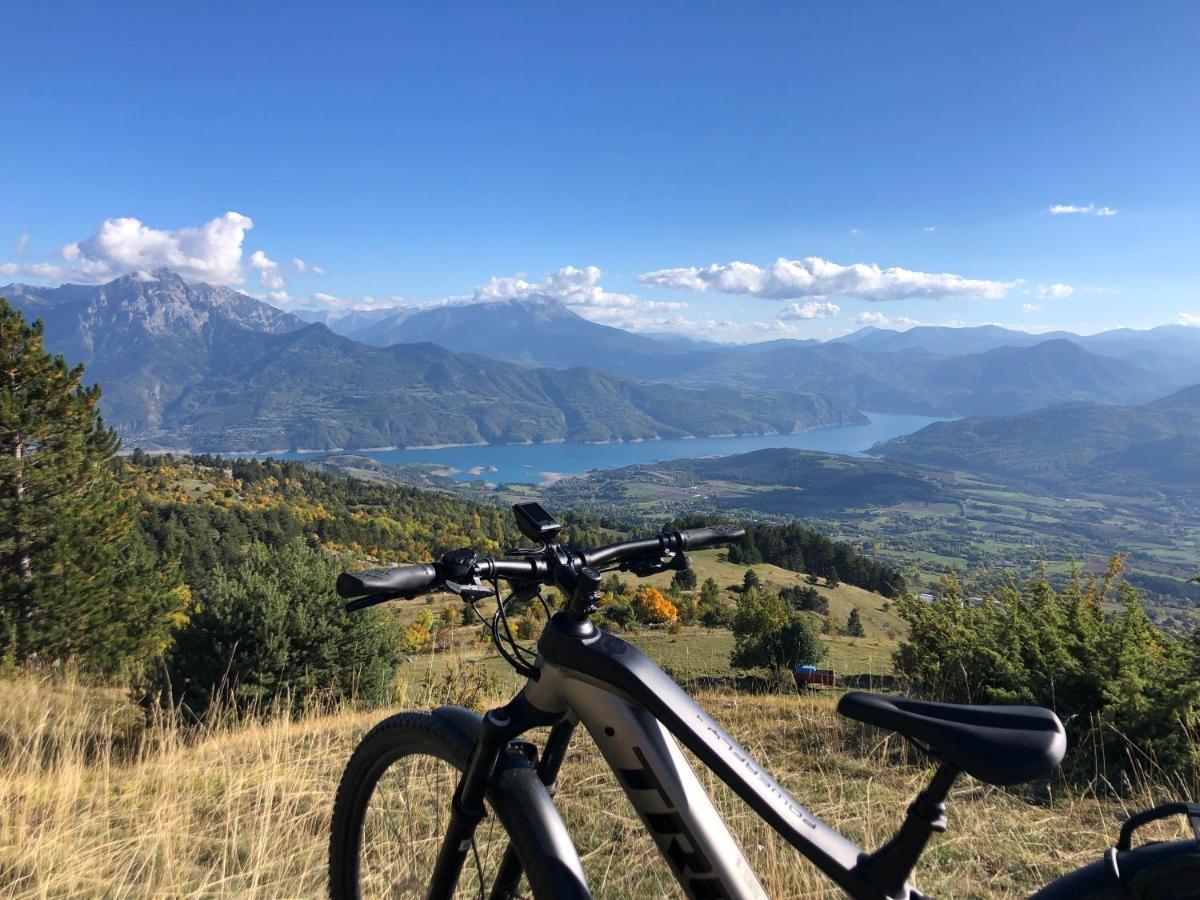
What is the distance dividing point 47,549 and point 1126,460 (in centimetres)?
21490

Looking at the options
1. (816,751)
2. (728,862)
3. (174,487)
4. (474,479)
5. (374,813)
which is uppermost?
(728,862)

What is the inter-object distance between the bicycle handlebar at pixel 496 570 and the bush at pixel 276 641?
7.33 m

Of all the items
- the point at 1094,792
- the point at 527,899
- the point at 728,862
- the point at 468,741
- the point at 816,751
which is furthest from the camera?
the point at 816,751

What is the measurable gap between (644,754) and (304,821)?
103 inches

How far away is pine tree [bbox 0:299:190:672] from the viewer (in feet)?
49.1

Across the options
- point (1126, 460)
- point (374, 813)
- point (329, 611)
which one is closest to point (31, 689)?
point (329, 611)

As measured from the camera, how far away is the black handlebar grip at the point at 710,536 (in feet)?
6.23

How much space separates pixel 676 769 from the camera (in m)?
1.34

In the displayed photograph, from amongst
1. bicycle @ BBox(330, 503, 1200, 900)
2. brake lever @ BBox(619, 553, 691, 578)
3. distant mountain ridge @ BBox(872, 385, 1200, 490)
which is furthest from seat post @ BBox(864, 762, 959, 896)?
distant mountain ridge @ BBox(872, 385, 1200, 490)

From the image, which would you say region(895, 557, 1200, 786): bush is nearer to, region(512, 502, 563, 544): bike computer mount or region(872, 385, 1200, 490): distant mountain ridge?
region(512, 502, 563, 544): bike computer mount

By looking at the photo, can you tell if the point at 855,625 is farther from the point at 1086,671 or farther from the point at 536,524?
the point at 536,524

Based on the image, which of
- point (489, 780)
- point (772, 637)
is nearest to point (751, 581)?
point (772, 637)

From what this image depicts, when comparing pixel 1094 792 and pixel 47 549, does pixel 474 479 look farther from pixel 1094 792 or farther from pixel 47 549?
pixel 1094 792

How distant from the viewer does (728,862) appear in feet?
4.37
